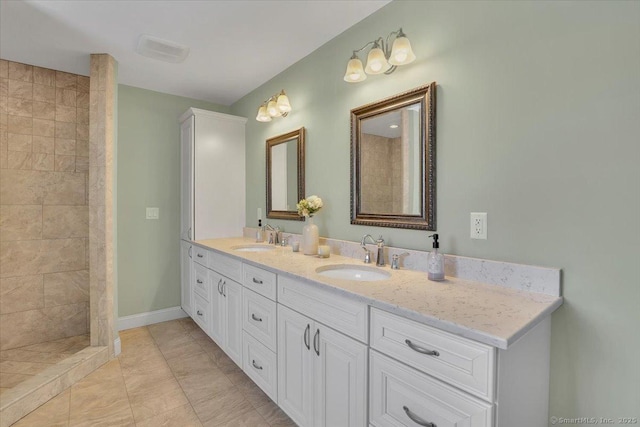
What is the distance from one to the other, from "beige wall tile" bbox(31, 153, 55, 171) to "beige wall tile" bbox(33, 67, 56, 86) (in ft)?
1.99

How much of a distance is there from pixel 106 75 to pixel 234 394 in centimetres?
247

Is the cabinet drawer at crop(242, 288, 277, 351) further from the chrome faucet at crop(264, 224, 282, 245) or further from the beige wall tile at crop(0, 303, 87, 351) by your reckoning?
the beige wall tile at crop(0, 303, 87, 351)

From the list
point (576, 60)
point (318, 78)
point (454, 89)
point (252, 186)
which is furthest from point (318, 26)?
point (252, 186)

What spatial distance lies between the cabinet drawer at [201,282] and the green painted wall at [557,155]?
1.71 m

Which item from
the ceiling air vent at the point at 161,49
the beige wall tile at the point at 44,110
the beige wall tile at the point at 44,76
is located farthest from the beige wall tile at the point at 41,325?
the ceiling air vent at the point at 161,49

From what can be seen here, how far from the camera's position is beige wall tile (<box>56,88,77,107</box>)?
2.70 m

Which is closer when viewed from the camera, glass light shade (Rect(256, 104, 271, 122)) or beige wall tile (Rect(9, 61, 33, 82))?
beige wall tile (Rect(9, 61, 33, 82))

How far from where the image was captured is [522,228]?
1235 mm

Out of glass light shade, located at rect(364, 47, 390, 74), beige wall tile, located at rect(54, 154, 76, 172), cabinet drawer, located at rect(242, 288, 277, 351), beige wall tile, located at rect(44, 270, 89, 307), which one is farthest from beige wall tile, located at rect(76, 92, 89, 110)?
glass light shade, located at rect(364, 47, 390, 74)

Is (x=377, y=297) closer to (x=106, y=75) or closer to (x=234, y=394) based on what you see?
(x=234, y=394)

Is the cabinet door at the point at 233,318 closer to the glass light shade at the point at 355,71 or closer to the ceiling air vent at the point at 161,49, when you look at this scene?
the glass light shade at the point at 355,71

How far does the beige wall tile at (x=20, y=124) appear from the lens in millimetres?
2518

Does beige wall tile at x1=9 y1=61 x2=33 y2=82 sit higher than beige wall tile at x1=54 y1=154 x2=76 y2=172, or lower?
higher

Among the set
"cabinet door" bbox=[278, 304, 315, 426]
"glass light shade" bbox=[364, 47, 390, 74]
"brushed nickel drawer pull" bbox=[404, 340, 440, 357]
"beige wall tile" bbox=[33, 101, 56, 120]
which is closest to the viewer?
"brushed nickel drawer pull" bbox=[404, 340, 440, 357]
